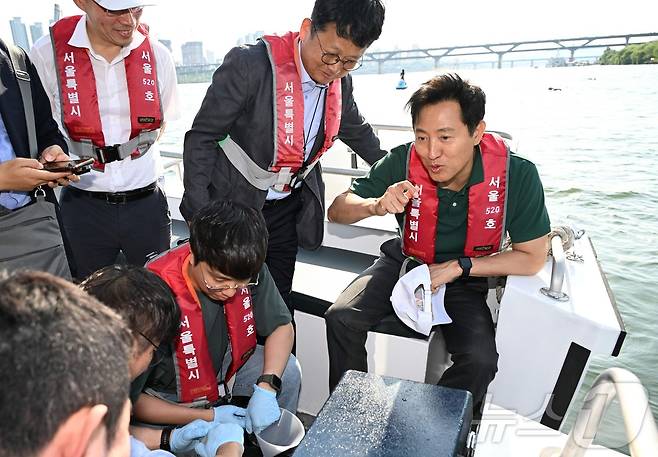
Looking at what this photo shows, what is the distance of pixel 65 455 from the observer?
51 cm

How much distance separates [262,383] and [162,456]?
1.61ft

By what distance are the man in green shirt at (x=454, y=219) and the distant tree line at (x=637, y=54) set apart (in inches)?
1582

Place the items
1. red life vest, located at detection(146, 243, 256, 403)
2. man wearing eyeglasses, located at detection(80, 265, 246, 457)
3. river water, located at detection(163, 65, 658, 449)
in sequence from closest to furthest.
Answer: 1. man wearing eyeglasses, located at detection(80, 265, 246, 457)
2. red life vest, located at detection(146, 243, 256, 403)
3. river water, located at detection(163, 65, 658, 449)

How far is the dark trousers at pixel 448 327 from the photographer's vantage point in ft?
5.46

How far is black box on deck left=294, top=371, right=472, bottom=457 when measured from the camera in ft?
2.36

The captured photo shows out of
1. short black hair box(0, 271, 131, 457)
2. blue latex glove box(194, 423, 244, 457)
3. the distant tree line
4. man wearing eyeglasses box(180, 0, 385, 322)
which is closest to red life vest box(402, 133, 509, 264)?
man wearing eyeglasses box(180, 0, 385, 322)

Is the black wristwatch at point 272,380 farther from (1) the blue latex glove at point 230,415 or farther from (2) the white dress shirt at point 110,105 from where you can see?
(2) the white dress shirt at point 110,105

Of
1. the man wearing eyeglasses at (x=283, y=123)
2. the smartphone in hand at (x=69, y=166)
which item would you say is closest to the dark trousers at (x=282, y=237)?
the man wearing eyeglasses at (x=283, y=123)

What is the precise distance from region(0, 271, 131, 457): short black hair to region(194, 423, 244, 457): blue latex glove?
2.61 feet

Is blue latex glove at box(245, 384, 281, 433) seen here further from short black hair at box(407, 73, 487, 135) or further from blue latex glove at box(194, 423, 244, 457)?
short black hair at box(407, 73, 487, 135)

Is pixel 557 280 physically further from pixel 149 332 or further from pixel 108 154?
pixel 108 154

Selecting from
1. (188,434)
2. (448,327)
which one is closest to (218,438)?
(188,434)

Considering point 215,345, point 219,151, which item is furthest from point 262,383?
point 219,151

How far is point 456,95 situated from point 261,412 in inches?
46.8
